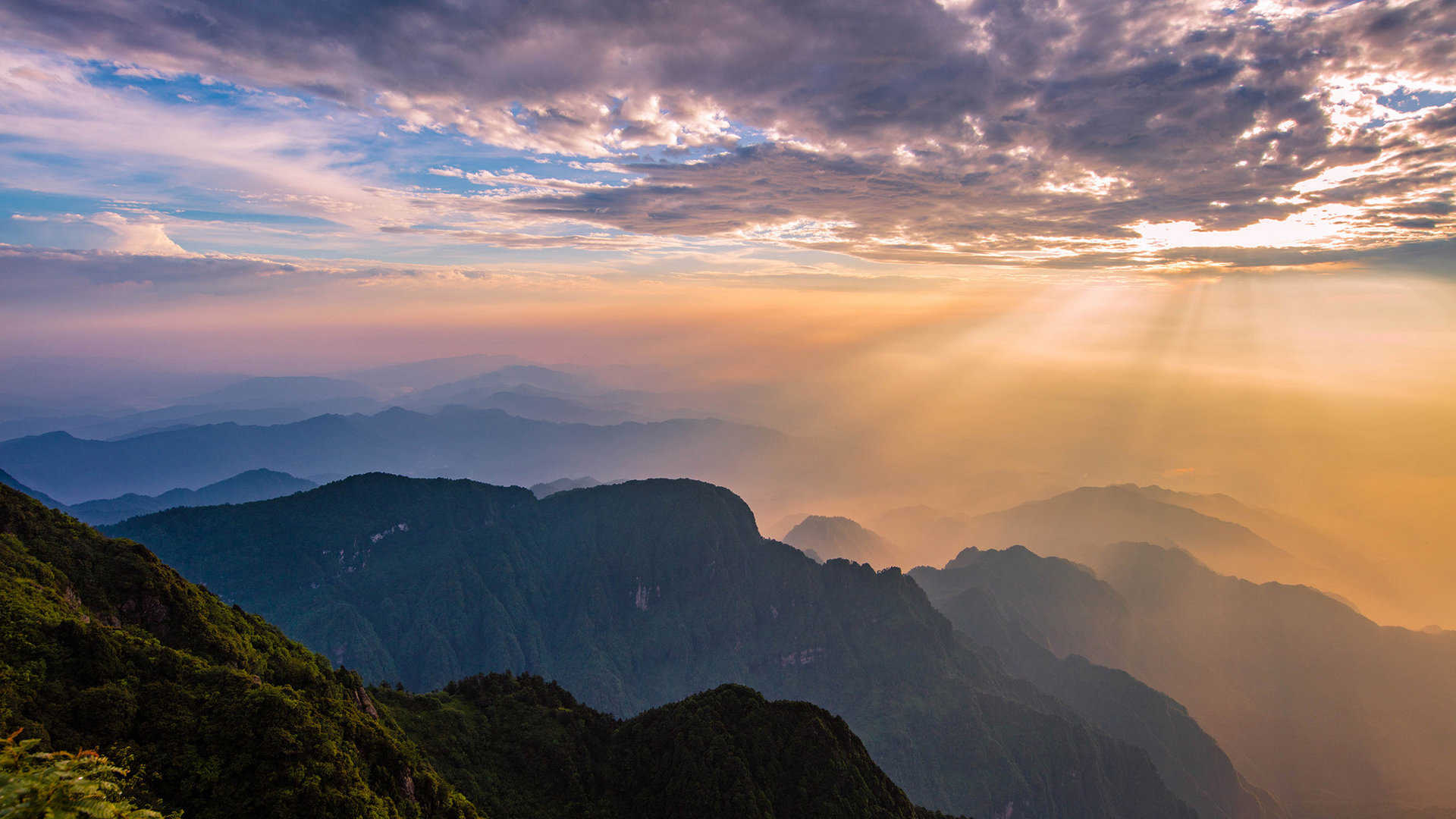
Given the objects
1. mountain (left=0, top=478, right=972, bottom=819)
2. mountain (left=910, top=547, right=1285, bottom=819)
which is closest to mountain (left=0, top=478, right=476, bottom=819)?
mountain (left=0, top=478, right=972, bottom=819)

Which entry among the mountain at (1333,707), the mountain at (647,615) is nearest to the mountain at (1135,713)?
the mountain at (647,615)

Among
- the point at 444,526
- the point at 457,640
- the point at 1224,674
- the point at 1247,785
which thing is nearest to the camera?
the point at 1247,785

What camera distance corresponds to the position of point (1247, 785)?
14675 cm

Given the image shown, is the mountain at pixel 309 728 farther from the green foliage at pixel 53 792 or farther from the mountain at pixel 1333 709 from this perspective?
the mountain at pixel 1333 709

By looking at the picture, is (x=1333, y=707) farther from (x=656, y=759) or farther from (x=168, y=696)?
(x=168, y=696)

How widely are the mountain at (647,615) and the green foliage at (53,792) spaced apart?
13787 centimetres

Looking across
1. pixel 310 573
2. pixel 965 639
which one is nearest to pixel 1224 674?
pixel 965 639

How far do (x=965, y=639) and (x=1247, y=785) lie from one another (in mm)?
69467

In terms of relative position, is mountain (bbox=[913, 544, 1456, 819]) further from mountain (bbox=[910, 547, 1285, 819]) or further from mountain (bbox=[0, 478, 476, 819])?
mountain (bbox=[0, 478, 476, 819])

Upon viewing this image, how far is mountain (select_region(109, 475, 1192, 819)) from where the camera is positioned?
127562 mm

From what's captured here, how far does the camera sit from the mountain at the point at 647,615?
128 m

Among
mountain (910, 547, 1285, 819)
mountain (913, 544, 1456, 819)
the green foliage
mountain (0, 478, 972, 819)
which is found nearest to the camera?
the green foliage

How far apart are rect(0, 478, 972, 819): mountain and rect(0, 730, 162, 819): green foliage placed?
0.43 m

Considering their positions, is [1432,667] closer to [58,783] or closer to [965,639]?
[965,639]
